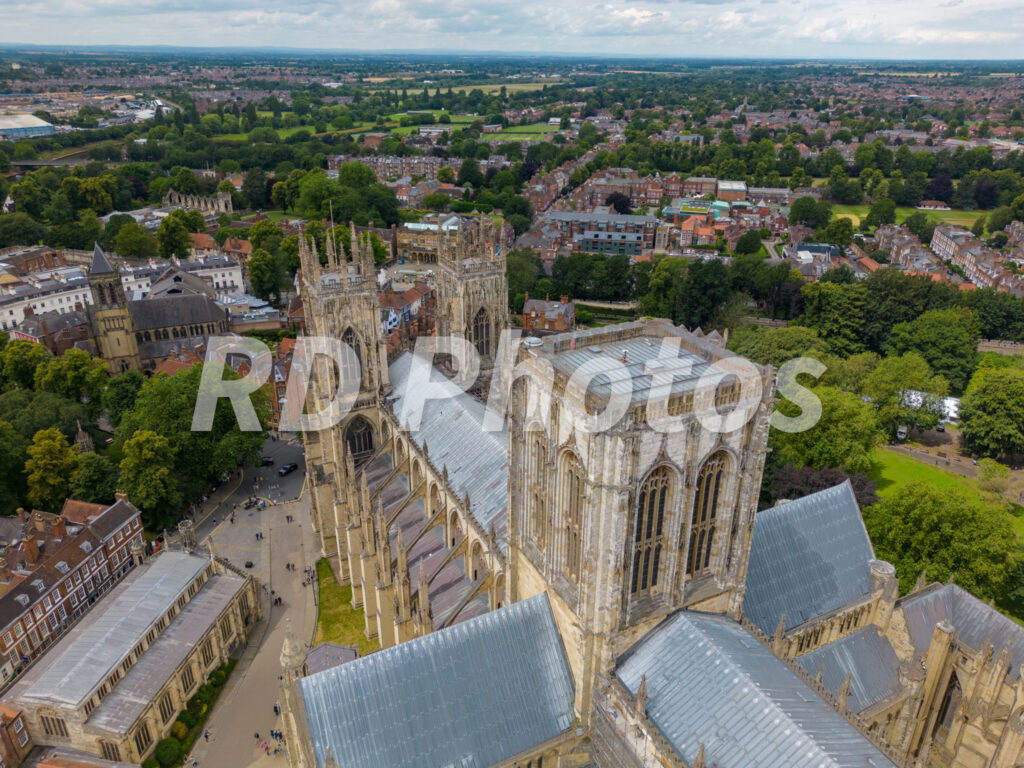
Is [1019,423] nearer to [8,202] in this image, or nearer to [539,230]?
[539,230]

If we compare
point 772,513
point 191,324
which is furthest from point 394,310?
point 772,513

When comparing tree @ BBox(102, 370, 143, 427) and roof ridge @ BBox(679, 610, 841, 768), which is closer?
roof ridge @ BBox(679, 610, 841, 768)

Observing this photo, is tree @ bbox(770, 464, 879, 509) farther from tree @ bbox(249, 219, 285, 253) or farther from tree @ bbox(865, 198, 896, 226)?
tree @ bbox(865, 198, 896, 226)

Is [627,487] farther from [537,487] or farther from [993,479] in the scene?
[993,479]

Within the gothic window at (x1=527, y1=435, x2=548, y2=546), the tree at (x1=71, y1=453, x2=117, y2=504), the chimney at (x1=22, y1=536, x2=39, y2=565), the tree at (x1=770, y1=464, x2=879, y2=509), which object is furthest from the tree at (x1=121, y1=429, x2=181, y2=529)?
the tree at (x1=770, y1=464, x2=879, y2=509)

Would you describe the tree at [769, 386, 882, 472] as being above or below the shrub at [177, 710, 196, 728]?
above
